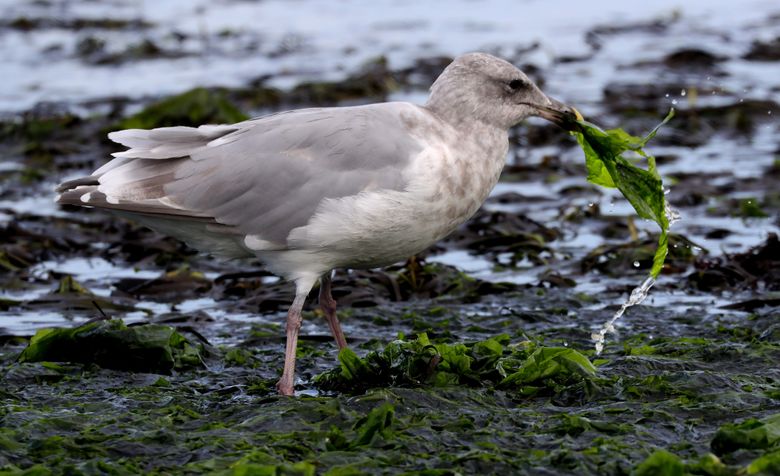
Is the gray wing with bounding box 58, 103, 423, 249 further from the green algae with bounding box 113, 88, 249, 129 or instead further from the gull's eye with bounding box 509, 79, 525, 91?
the green algae with bounding box 113, 88, 249, 129

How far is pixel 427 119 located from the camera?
21.6 feet

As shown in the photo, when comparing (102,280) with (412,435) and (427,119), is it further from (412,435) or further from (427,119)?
(412,435)

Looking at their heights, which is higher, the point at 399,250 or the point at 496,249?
the point at 399,250

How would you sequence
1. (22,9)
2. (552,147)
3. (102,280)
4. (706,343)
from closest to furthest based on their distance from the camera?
(706,343) → (102,280) → (552,147) → (22,9)

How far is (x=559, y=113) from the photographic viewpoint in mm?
6879

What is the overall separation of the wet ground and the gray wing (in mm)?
793

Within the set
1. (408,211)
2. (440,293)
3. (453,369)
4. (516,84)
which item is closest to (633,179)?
(516,84)

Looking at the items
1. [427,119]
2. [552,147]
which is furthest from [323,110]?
[552,147]

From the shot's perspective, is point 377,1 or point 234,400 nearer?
point 234,400

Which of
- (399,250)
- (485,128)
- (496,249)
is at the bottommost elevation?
(496,249)

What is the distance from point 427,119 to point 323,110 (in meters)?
0.57

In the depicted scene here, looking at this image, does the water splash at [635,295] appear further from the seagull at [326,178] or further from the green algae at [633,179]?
the seagull at [326,178]

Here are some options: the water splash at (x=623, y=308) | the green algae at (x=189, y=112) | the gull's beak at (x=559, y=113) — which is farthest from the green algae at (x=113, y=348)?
the green algae at (x=189, y=112)

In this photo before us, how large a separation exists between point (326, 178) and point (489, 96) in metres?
0.98
